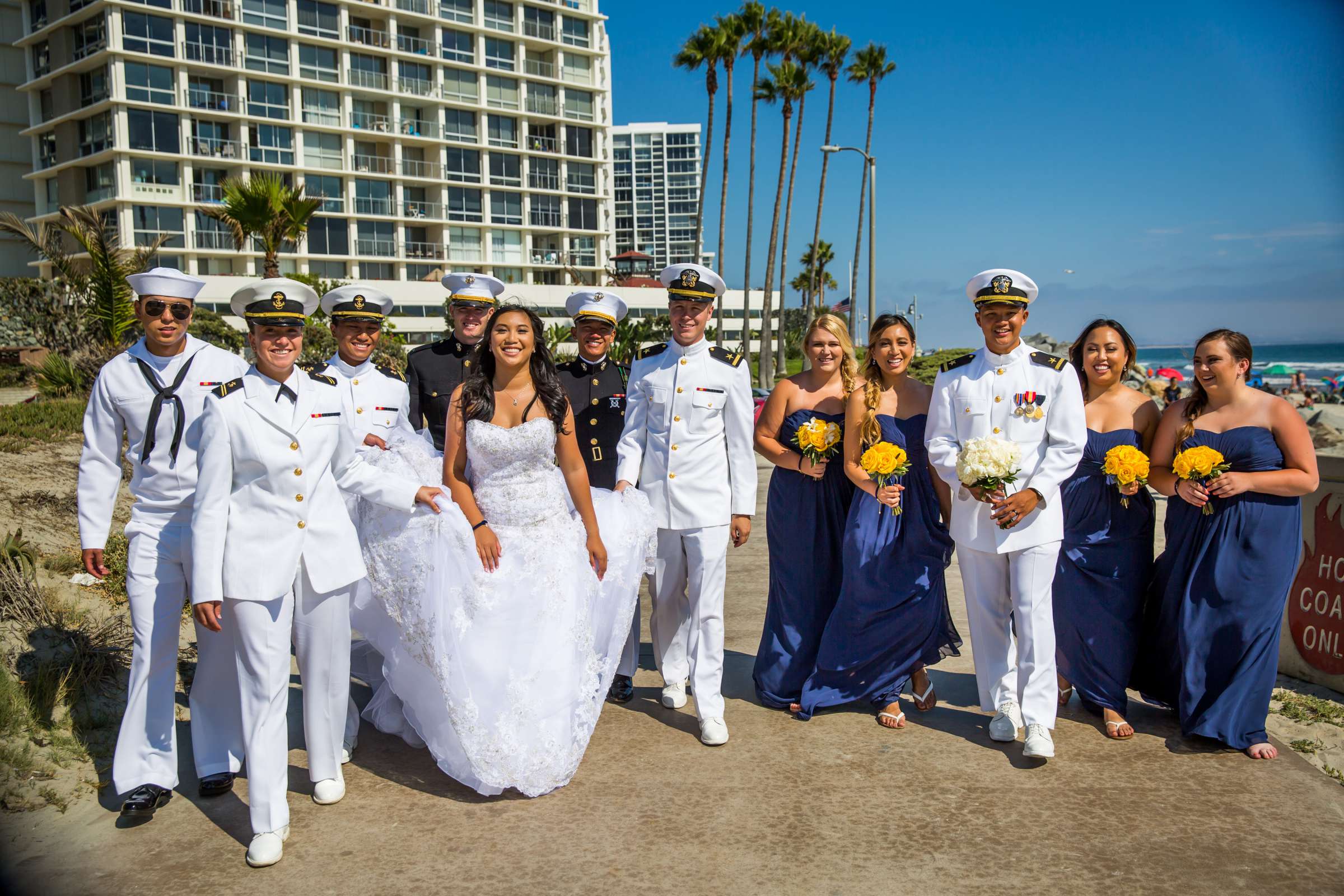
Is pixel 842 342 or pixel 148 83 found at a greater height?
pixel 148 83

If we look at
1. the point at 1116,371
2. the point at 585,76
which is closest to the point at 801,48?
the point at 585,76

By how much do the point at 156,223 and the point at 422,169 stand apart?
16.5m

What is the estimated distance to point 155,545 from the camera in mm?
4289

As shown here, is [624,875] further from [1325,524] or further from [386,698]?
[1325,524]

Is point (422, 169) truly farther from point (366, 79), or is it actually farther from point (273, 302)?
point (273, 302)

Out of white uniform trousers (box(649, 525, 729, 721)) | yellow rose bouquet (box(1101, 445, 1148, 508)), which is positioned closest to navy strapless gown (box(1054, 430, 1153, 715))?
yellow rose bouquet (box(1101, 445, 1148, 508))

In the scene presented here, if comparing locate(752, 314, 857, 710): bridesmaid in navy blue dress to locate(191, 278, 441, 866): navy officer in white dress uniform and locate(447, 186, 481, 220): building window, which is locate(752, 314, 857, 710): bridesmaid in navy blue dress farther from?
locate(447, 186, 481, 220): building window

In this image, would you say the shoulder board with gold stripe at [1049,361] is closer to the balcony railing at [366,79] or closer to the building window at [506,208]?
the balcony railing at [366,79]

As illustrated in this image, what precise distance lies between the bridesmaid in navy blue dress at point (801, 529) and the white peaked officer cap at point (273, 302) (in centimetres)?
268

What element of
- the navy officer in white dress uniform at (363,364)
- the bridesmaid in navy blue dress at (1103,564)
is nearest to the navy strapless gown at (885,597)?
the bridesmaid in navy blue dress at (1103,564)

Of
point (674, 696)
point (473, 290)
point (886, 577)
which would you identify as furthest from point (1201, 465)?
point (473, 290)

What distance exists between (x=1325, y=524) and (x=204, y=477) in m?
6.09

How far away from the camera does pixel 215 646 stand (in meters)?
4.40

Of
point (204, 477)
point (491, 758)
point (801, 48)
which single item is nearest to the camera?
point (204, 477)
